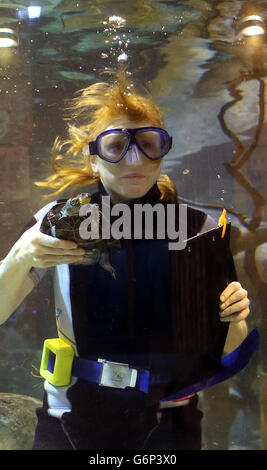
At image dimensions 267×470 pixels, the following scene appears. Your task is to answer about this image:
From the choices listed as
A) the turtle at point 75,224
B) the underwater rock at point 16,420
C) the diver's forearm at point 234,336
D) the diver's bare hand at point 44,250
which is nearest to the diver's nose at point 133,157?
the turtle at point 75,224

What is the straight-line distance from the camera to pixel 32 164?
1772 mm

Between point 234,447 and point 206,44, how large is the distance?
6.43ft

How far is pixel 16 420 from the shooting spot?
1.88m

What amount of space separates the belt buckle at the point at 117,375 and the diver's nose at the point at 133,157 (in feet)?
2.50

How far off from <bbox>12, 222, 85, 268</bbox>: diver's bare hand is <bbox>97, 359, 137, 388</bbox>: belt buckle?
18.0 inches

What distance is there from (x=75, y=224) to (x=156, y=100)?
819mm

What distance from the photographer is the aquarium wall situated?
1769 mm

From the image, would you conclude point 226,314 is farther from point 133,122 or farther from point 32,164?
point 32,164

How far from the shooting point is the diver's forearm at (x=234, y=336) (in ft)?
5.06

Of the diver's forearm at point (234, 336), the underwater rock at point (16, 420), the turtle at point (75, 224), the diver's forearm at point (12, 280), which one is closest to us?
the turtle at point (75, 224)

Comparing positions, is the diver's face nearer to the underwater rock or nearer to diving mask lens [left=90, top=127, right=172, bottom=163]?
diving mask lens [left=90, top=127, right=172, bottom=163]

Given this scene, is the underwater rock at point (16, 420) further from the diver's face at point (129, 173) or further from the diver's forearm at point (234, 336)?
the diver's face at point (129, 173)

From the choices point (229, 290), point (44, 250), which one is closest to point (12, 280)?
point (44, 250)
